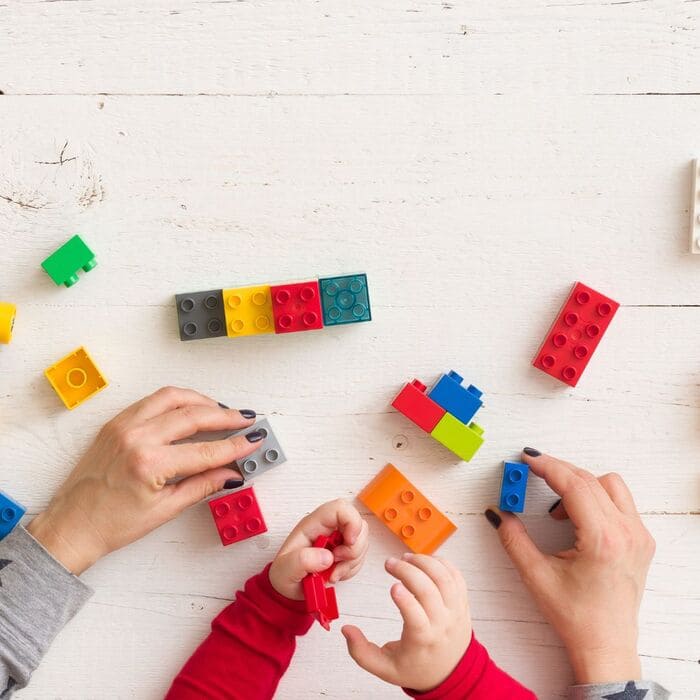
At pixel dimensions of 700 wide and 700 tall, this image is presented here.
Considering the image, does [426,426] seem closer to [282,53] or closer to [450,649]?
[450,649]

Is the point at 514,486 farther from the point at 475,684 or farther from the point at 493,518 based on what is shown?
the point at 475,684

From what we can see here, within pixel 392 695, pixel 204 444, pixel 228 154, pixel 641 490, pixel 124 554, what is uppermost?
pixel 228 154

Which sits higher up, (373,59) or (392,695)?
(373,59)

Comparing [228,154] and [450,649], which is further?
[228,154]

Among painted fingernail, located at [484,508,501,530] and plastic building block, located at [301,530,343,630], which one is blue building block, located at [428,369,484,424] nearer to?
painted fingernail, located at [484,508,501,530]

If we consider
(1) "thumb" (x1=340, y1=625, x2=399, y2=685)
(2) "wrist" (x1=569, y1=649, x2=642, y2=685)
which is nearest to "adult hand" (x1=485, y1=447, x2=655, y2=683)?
(2) "wrist" (x1=569, y1=649, x2=642, y2=685)

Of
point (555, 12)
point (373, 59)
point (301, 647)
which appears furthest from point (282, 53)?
point (301, 647)

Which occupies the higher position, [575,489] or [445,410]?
[445,410]

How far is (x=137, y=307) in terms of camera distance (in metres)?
0.89

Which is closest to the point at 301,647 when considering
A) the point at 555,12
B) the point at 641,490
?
the point at 641,490

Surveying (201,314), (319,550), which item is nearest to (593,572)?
(319,550)

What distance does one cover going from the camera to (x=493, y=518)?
0.89m

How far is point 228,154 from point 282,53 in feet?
0.44

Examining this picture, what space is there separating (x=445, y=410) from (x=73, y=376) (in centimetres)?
44
